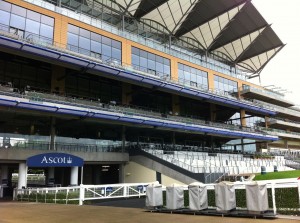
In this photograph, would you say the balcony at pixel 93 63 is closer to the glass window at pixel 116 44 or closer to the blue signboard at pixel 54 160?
the glass window at pixel 116 44

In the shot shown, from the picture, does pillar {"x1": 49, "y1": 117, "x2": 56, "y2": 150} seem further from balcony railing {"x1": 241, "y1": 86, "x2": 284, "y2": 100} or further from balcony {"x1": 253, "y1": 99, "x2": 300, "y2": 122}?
balcony {"x1": 253, "y1": 99, "x2": 300, "y2": 122}

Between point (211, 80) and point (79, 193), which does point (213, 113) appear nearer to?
point (211, 80)

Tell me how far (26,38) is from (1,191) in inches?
619

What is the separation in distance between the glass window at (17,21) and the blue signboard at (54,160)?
48.0 feet

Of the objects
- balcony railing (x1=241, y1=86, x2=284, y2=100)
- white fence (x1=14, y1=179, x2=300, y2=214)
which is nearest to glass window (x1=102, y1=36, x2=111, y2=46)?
white fence (x1=14, y1=179, x2=300, y2=214)

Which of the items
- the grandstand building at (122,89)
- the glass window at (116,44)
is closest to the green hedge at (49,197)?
the grandstand building at (122,89)

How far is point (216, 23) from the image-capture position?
192 ft

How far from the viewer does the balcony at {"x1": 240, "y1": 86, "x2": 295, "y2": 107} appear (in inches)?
2676

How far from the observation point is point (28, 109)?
33125mm

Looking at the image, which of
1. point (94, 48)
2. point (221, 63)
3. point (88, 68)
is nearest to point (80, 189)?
point (88, 68)

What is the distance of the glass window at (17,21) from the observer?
3497 centimetres

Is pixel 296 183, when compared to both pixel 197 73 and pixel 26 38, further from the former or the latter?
pixel 197 73

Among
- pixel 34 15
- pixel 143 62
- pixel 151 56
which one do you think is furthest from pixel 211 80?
pixel 34 15

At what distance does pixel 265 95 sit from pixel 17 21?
56137 mm
